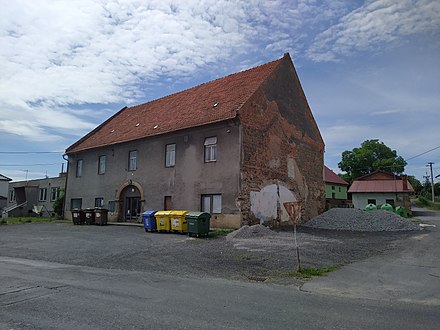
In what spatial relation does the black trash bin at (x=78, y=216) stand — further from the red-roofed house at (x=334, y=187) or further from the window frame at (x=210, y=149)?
the red-roofed house at (x=334, y=187)

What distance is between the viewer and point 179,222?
18812 millimetres

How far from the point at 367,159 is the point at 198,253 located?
66.0m

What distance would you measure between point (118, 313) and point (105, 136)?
26.0 meters

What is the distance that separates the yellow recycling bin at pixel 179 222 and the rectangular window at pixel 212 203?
7.40 ft

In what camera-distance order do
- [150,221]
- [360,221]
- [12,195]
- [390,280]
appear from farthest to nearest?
1. [12,195]
2. [360,221]
3. [150,221]
4. [390,280]

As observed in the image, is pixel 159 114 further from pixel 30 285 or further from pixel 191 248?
pixel 30 285

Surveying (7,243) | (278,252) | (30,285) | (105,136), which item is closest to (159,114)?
(105,136)

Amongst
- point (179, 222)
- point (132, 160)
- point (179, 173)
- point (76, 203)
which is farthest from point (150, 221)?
point (76, 203)

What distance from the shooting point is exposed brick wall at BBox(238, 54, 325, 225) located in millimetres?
20484

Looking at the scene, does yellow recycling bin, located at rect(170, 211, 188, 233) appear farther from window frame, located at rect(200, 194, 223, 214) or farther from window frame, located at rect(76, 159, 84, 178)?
window frame, located at rect(76, 159, 84, 178)

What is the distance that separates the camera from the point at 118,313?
5727 millimetres

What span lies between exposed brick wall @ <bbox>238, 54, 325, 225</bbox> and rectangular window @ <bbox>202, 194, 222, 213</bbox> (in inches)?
57.3

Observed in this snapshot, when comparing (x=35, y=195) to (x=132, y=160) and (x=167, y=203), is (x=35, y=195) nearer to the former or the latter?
(x=132, y=160)

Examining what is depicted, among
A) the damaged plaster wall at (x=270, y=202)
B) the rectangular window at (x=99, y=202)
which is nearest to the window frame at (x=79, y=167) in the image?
the rectangular window at (x=99, y=202)
